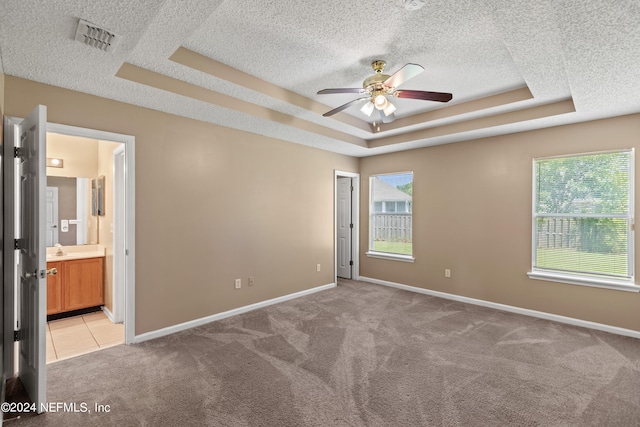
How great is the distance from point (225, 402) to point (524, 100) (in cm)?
406

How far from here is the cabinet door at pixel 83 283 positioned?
12.9 feet

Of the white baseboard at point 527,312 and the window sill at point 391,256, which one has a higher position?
the window sill at point 391,256

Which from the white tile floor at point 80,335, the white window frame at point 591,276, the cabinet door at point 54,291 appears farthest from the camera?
the cabinet door at point 54,291

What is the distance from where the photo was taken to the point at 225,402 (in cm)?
221

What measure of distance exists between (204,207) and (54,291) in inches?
85.9

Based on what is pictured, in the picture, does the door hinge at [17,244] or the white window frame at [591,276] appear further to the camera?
the white window frame at [591,276]

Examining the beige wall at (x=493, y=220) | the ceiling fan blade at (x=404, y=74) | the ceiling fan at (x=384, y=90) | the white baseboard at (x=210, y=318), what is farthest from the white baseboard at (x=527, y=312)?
the ceiling fan blade at (x=404, y=74)

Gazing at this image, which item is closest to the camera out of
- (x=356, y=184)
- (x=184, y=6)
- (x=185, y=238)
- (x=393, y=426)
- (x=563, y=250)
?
(x=184, y=6)

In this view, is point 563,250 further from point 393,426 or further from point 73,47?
point 73,47

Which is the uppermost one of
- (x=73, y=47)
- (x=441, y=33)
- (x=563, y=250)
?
(x=441, y=33)

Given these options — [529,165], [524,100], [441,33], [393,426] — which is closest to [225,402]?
[393,426]

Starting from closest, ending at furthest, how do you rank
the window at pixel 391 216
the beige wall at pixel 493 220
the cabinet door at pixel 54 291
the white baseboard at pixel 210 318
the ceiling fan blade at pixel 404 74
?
1. the ceiling fan blade at pixel 404 74
2. the white baseboard at pixel 210 318
3. the beige wall at pixel 493 220
4. the cabinet door at pixel 54 291
5. the window at pixel 391 216

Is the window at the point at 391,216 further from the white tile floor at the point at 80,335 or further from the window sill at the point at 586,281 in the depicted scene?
the white tile floor at the point at 80,335

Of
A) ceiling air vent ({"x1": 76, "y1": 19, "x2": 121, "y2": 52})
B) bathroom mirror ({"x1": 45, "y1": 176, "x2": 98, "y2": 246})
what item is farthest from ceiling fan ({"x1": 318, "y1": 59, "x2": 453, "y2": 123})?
bathroom mirror ({"x1": 45, "y1": 176, "x2": 98, "y2": 246})
